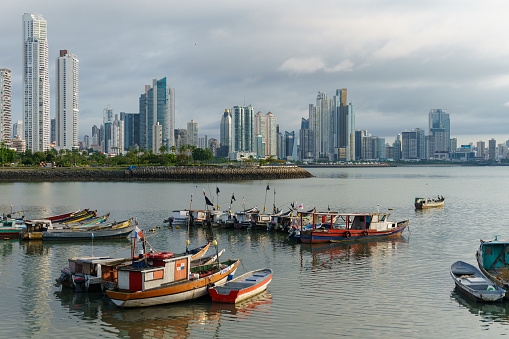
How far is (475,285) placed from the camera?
1044 inches

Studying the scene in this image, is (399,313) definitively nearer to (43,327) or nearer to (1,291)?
(43,327)

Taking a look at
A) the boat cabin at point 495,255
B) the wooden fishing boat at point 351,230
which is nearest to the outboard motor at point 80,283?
the wooden fishing boat at point 351,230

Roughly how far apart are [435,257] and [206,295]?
64.0 ft

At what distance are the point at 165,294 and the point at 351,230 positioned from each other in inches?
894

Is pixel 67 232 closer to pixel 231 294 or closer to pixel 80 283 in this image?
pixel 80 283

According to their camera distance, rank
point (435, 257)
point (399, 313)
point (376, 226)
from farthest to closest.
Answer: point (376, 226) < point (435, 257) < point (399, 313)

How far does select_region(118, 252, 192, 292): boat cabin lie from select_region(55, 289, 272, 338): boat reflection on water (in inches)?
48.3

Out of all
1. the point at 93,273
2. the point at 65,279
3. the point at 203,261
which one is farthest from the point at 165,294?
the point at 65,279

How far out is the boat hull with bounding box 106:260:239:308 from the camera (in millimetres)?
24125

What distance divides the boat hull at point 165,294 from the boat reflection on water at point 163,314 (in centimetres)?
34

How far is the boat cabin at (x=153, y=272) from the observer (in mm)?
24203

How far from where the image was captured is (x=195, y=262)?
2952cm

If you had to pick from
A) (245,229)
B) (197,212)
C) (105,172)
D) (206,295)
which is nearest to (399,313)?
(206,295)

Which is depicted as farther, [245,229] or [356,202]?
[356,202]
